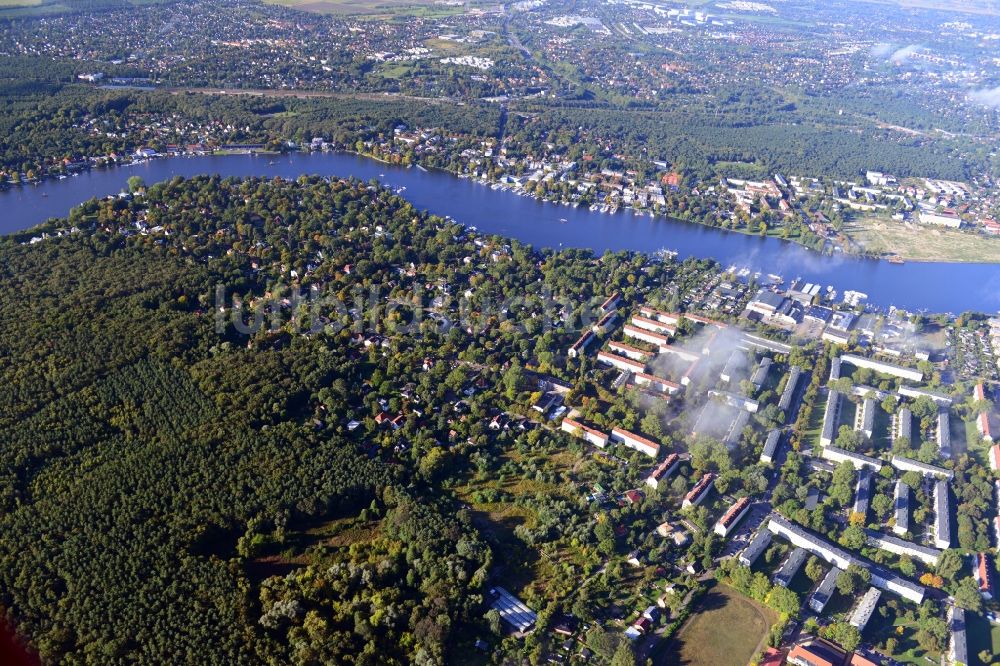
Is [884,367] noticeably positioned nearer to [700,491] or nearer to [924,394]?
Answer: [924,394]

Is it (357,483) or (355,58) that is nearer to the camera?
(357,483)

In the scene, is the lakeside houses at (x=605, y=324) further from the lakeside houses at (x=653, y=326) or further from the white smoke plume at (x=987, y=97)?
the white smoke plume at (x=987, y=97)

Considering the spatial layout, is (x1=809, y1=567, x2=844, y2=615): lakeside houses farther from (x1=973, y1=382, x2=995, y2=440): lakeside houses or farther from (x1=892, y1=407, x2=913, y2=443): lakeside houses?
(x1=973, y1=382, x2=995, y2=440): lakeside houses

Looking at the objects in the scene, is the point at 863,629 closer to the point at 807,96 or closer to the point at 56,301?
the point at 56,301

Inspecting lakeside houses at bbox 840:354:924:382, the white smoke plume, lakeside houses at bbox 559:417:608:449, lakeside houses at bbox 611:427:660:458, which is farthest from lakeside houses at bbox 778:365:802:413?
the white smoke plume

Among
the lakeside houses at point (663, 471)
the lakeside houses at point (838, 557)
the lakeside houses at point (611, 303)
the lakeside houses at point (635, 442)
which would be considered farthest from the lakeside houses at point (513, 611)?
the lakeside houses at point (611, 303)

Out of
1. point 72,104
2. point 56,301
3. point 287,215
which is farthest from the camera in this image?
point 72,104

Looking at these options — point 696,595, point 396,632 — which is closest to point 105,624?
point 396,632
